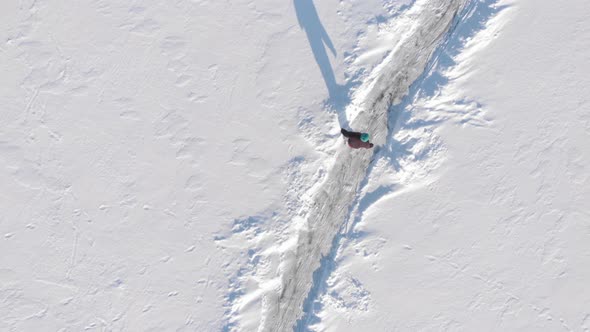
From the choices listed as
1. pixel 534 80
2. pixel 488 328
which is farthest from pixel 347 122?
pixel 488 328

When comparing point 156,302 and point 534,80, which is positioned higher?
point 534,80

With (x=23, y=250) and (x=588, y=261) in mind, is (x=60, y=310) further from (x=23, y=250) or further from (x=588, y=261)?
(x=588, y=261)

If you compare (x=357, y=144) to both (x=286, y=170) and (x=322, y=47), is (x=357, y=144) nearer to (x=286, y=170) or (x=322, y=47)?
(x=286, y=170)

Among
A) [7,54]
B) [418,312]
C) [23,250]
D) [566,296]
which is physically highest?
[7,54]

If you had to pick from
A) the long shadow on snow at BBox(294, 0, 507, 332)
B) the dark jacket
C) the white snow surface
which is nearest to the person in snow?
Result: the dark jacket

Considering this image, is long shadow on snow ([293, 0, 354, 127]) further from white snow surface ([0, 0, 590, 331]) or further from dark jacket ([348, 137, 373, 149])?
dark jacket ([348, 137, 373, 149])

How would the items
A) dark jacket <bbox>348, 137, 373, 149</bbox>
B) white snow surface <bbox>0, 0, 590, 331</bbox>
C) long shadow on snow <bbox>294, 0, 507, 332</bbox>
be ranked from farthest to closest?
long shadow on snow <bbox>294, 0, 507, 332</bbox>, white snow surface <bbox>0, 0, 590, 331</bbox>, dark jacket <bbox>348, 137, 373, 149</bbox>

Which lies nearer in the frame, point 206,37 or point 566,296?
point 566,296
